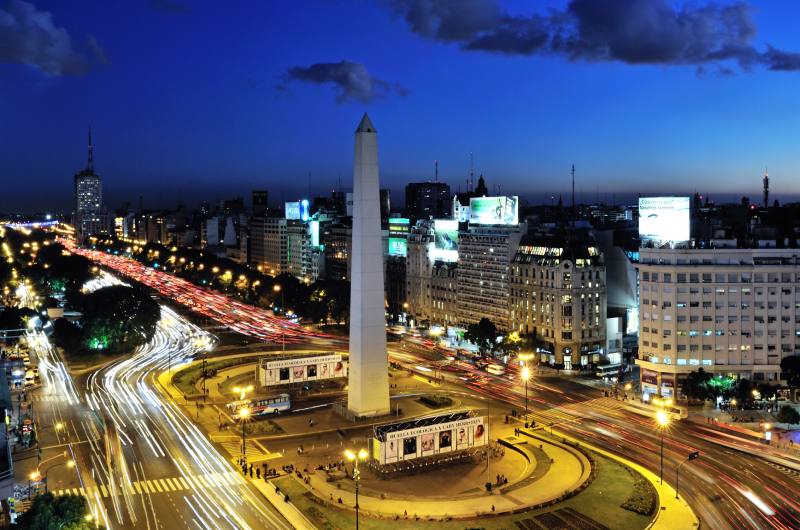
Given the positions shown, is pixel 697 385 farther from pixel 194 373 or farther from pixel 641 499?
pixel 194 373

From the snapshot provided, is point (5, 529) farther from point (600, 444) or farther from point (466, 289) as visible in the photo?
point (466, 289)

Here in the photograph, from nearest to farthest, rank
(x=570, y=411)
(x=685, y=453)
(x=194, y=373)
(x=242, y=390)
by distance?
(x=685, y=453)
(x=570, y=411)
(x=242, y=390)
(x=194, y=373)

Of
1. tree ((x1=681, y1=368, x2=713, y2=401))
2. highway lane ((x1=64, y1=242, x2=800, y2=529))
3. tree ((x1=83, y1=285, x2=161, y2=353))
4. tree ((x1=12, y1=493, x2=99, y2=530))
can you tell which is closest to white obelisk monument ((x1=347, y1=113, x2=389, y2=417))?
highway lane ((x1=64, y1=242, x2=800, y2=529))

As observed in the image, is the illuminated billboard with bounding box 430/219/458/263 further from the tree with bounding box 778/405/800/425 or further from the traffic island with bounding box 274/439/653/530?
the traffic island with bounding box 274/439/653/530

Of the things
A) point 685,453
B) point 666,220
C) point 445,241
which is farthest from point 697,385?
point 445,241

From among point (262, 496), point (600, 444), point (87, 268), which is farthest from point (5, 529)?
point (87, 268)

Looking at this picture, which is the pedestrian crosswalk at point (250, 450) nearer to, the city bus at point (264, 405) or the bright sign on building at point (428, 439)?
the city bus at point (264, 405)

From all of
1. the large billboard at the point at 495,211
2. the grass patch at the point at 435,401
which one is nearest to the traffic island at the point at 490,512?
the grass patch at the point at 435,401
